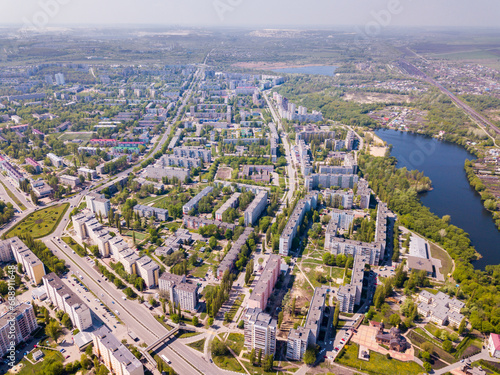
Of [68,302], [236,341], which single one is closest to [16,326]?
[68,302]

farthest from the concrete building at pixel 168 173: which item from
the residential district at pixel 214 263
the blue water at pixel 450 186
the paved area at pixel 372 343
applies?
the blue water at pixel 450 186

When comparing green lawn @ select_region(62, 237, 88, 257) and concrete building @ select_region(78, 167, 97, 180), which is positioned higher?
concrete building @ select_region(78, 167, 97, 180)

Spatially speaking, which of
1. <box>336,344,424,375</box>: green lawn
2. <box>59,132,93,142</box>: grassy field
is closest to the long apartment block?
<box>336,344,424,375</box>: green lawn

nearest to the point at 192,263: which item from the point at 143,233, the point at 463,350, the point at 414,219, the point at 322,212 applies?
the point at 143,233

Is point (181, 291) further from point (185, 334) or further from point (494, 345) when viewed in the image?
point (494, 345)

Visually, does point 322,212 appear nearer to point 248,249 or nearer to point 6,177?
point 248,249

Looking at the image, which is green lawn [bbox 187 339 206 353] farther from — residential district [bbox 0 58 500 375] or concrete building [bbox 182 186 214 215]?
concrete building [bbox 182 186 214 215]
